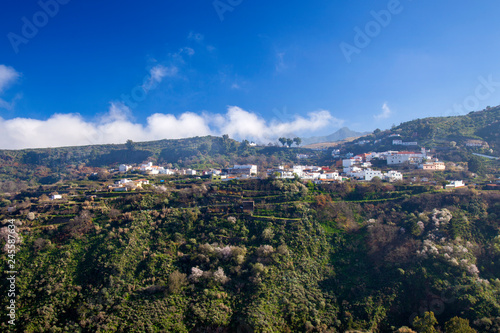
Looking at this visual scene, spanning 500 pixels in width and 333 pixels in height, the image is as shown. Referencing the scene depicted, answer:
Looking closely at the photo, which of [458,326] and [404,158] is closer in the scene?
[458,326]

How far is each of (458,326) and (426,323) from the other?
189 centimetres

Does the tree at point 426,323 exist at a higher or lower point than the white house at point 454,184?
lower

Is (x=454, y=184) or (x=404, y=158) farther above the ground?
(x=404, y=158)

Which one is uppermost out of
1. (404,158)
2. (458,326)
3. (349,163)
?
(404,158)

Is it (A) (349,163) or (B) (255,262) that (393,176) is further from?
(B) (255,262)

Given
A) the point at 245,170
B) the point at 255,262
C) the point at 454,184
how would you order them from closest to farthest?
the point at 255,262 → the point at 454,184 → the point at 245,170

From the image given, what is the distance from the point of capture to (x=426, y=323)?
755 inches

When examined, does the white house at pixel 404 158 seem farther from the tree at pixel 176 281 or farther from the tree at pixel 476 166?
the tree at pixel 176 281

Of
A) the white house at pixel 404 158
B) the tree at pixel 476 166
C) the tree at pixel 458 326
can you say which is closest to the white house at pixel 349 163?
the white house at pixel 404 158

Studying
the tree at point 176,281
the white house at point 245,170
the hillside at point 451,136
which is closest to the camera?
the tree at point 176,281

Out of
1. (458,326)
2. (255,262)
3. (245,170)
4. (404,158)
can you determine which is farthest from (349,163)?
(458,326)

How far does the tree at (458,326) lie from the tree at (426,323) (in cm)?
78

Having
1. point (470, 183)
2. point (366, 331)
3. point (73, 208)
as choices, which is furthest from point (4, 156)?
point (470, 183)

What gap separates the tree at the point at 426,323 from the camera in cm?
1882
